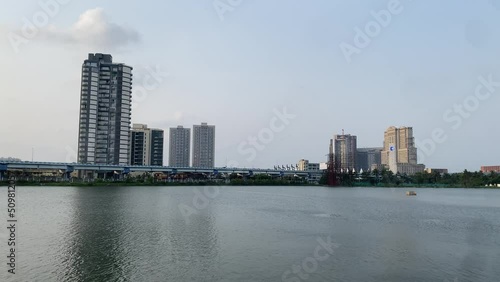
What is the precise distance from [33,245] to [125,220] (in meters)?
11.0

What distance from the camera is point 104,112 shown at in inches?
4941

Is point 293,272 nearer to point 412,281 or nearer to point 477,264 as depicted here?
point 412,281

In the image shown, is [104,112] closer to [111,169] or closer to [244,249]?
[111,169]

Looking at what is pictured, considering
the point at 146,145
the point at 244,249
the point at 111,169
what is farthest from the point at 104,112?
the point at 244,249

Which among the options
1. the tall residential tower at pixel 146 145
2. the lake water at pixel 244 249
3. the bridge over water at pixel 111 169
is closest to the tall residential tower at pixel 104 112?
the bridge over water at pixel 111 169

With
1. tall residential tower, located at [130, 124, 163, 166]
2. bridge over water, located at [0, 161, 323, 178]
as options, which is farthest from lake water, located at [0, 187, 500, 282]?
tall residential tower, located at [130, 124, 163, 166]

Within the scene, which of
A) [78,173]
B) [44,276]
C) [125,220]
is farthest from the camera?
[78,173]

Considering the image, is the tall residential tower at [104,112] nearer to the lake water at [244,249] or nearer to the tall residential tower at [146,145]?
the tall residential tower at [146,145]

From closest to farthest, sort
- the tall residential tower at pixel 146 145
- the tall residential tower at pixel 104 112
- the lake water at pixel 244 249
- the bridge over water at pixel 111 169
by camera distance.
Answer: the lake water at pixel 244 249, the bridge over water at pixel 111 169, the tall residential tower at pixel 104 112, the tall residential tower at pixel 146 145

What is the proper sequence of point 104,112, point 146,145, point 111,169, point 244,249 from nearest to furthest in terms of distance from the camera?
1. point 244,249
2. point 111,169
3. point 104,112
4. point 146,145

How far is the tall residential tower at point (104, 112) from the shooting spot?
123062mm

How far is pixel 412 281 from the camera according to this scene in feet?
54.0

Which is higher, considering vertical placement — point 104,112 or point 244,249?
point 104,112

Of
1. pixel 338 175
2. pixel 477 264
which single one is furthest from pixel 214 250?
pixel 338 175
